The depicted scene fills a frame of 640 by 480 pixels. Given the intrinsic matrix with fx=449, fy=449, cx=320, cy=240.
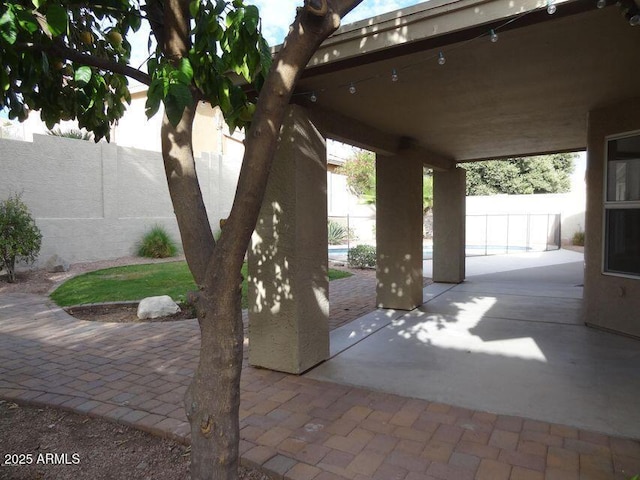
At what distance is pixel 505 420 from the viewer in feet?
11.6

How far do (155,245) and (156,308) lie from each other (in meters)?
8.46

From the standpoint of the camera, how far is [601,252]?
6082 millimetres

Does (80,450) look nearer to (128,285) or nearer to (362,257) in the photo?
(128,285)

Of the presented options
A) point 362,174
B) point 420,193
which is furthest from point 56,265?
point 362,174

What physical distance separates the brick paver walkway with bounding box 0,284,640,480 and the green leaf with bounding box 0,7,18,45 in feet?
8.92

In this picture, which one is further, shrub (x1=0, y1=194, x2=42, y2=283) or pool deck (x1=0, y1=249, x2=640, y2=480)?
shrub (x1=0, y1=194, x2=42, y2=283)

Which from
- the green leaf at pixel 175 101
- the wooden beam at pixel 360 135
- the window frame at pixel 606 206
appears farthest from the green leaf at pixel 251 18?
the window frame at pixel 606 206

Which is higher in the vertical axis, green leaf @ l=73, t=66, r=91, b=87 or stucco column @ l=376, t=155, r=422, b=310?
green leaf @ l=73, t=66, r=91, b=87

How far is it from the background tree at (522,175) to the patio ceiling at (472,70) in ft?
88.5

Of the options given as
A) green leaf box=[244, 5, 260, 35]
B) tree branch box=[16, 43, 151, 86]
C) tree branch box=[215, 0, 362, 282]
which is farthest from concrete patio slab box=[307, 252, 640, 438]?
green leaf box=[244, 5, 260, 35]

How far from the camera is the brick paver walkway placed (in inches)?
114

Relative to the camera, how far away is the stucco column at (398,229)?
24.2 ft

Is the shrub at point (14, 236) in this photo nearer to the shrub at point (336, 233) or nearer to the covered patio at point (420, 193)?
the covered patio at point (420, 193)

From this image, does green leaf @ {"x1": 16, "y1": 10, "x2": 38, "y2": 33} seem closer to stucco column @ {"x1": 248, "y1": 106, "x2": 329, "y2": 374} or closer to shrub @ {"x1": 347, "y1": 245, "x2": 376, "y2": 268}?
stucco column @ {"x1": 248, "y1": 106, "x2": 329, "y2": 374}
